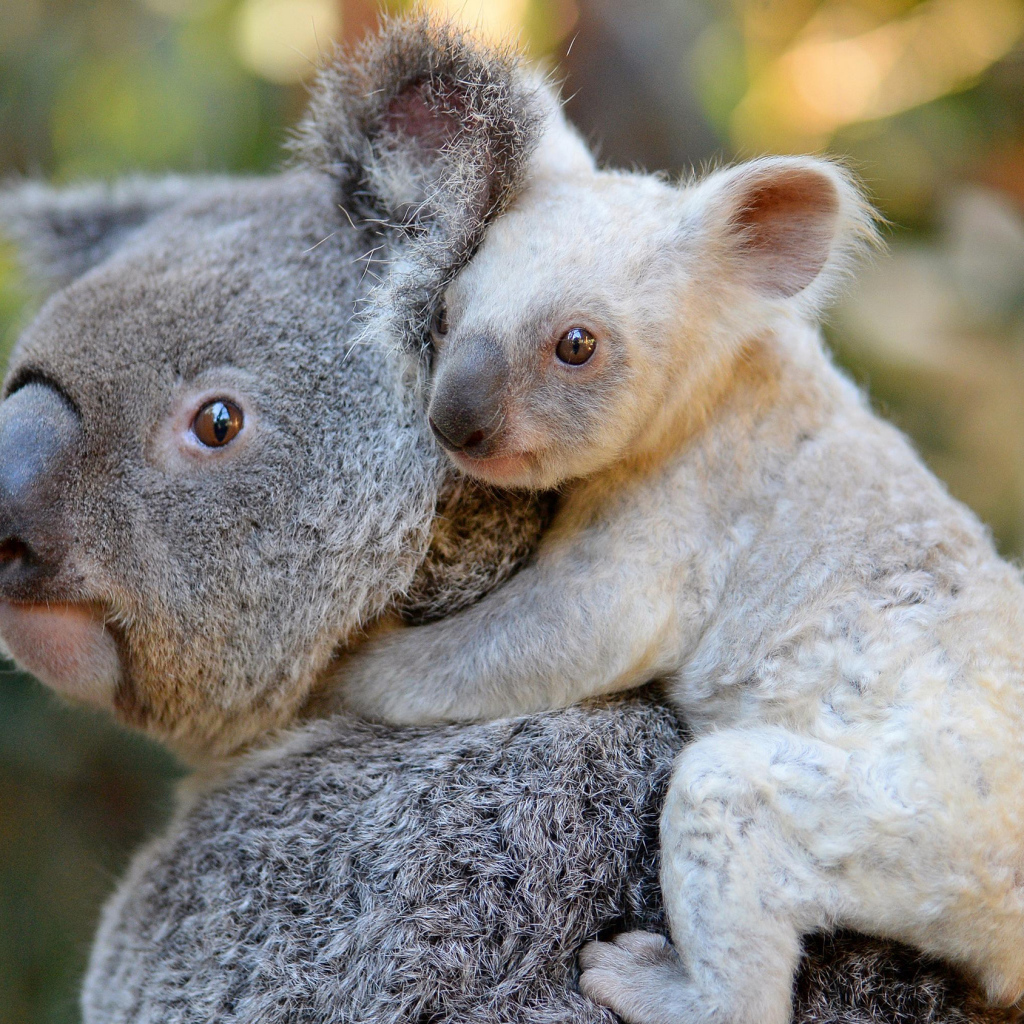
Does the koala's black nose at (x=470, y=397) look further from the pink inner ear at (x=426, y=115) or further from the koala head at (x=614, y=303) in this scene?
the pink inner ear at (x=426, y=115)

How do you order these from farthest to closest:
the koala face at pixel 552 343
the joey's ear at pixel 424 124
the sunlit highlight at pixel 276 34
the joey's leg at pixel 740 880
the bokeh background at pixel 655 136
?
the sunlit highlight at pixel 276 34, the bokeh background at pixel 655 136, the joey's ear at pixel 424 124, the koala face at pixel 552 343, the joey's leg at pixel 740 880

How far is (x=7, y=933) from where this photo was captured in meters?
2.86

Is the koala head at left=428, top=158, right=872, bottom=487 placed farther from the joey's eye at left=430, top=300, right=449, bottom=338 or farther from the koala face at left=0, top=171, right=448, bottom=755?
the koala face at left=0, top=171, right=448, bottom=755

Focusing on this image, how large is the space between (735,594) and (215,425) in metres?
0.91

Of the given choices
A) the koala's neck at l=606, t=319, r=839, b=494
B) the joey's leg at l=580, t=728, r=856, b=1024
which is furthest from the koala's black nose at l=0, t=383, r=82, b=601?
the joey's leg at l=580, t=728, r=856, b=1024

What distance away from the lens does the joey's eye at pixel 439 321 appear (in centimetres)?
162

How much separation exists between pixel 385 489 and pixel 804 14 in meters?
2.47

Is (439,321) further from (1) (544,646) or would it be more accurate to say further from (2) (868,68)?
(2) (868,68)

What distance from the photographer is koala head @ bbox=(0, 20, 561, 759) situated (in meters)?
1.55

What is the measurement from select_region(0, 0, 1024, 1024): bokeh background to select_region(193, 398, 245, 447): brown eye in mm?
1489

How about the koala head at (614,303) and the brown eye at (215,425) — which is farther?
the brown eye at (215,425)

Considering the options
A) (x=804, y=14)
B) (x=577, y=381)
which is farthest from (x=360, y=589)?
(x=804, y=14)

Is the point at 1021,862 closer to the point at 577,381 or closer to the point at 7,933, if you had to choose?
the point at 577,381

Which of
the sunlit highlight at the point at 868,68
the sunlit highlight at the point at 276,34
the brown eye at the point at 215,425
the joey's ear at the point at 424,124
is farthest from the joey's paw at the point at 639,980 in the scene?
the sunlit highlight at the point at 276,34
